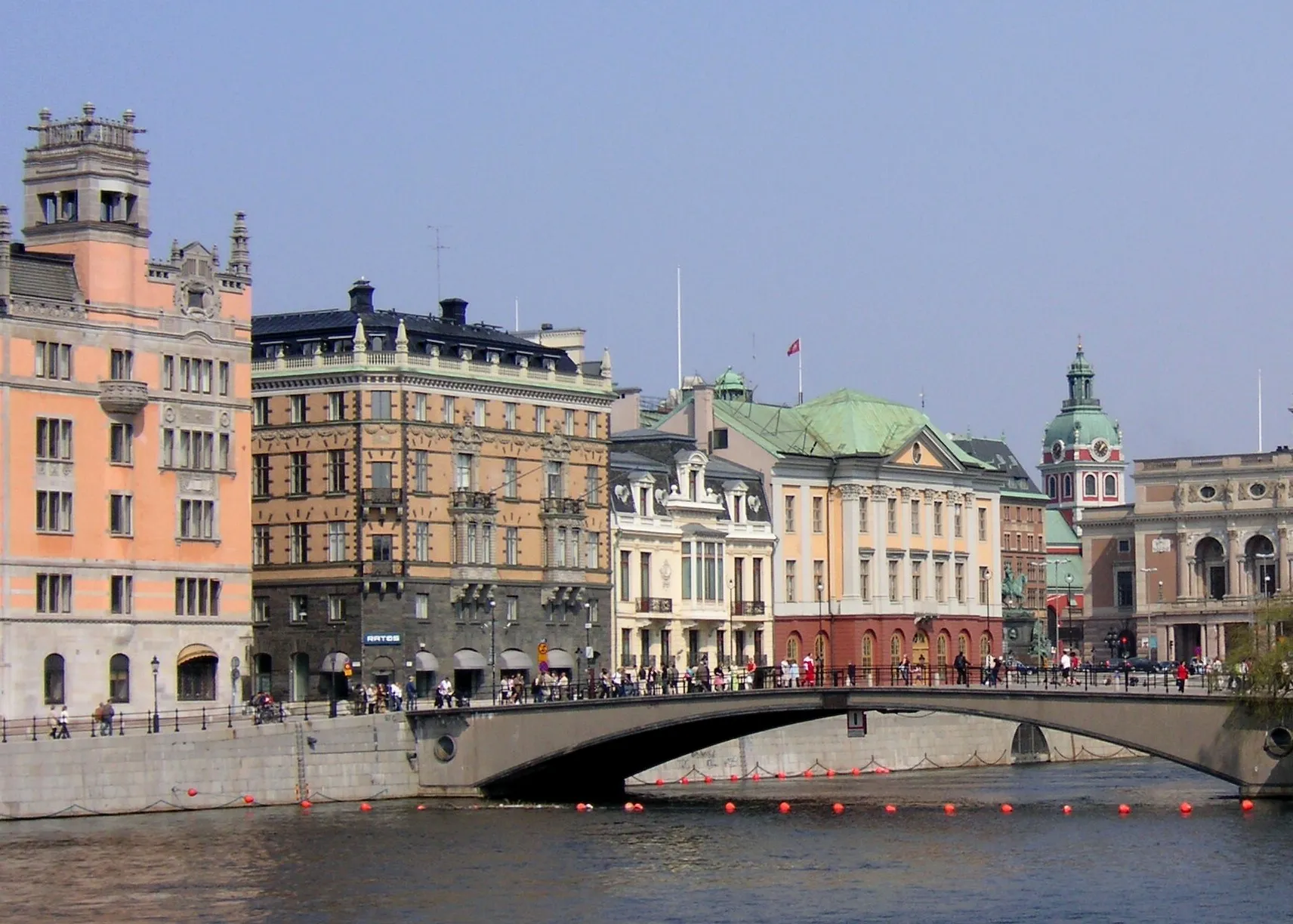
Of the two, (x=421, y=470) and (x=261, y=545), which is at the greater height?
(x=421, y=470)

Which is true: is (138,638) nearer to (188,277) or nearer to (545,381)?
A: (188,277)

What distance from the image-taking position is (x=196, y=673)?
126 meters

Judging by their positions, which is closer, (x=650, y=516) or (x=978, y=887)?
(x=978, y=887)

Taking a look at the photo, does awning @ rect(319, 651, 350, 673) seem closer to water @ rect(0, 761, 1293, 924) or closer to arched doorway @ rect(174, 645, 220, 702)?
arched doorway @ rect(174, 645, 220, 702)

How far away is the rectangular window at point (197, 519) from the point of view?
125625 mm

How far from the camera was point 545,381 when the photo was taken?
14538 cm

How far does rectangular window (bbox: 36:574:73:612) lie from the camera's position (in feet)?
390

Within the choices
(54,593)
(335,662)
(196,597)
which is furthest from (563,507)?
(54,593)

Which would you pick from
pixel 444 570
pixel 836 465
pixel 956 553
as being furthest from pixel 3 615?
pixel 956 553

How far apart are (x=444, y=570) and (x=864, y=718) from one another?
2628 centimetres

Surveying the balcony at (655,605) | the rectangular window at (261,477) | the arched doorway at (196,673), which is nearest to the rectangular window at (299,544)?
the rectangular window at (261,477)

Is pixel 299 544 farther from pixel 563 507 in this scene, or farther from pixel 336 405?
pixel 563 507

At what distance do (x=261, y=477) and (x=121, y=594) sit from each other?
58.2 ft

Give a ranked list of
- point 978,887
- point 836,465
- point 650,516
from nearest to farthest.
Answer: point 978,887 → point 650,516 → point 836,465
